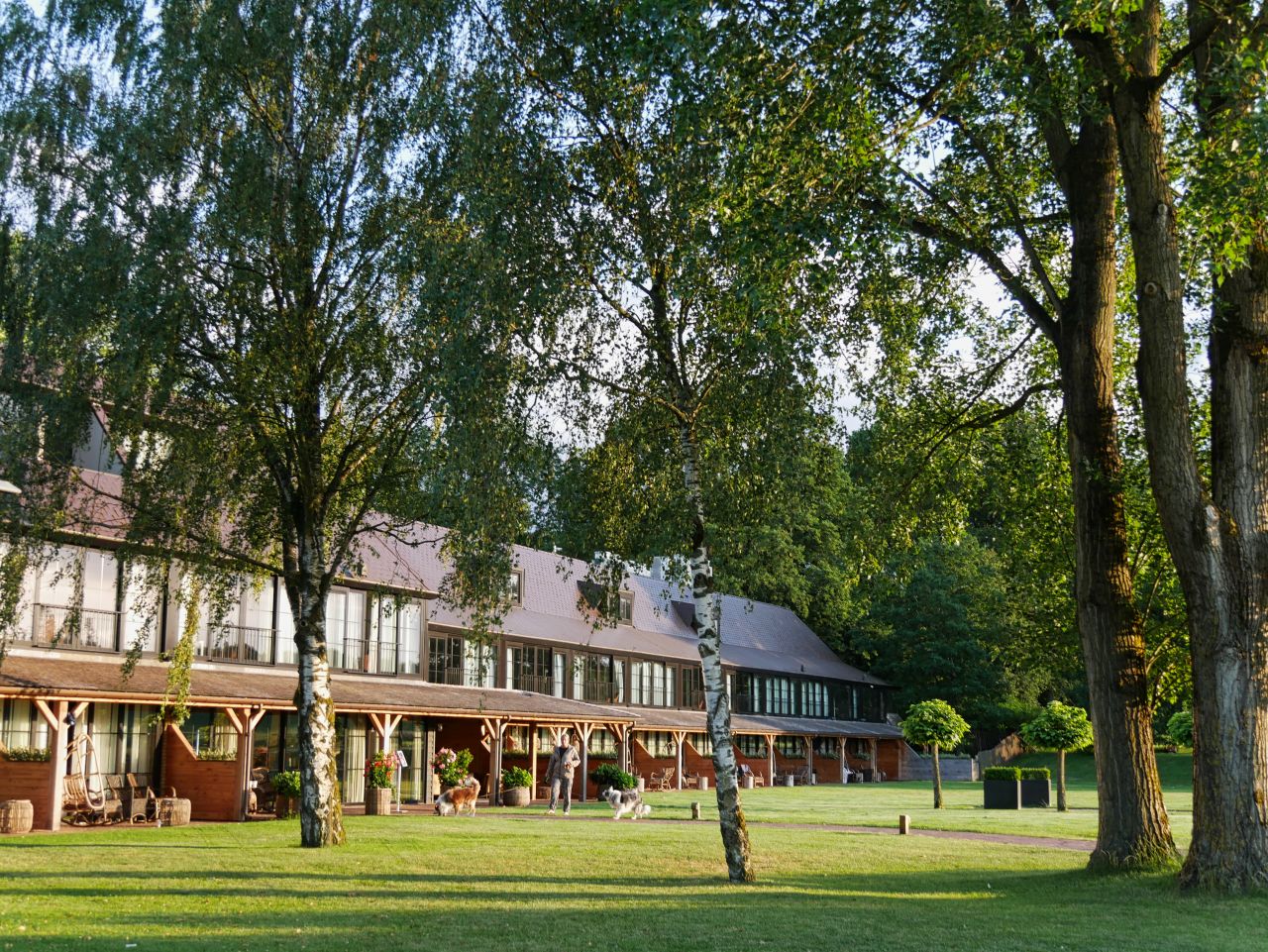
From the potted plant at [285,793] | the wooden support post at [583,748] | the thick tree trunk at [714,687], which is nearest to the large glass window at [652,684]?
the wooden support post at [583,748]

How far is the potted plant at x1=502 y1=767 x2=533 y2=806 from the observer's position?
30812 millimetres

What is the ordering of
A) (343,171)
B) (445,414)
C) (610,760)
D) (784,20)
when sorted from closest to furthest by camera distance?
(784,20) < (445,414) < (343,171) < (610,760)

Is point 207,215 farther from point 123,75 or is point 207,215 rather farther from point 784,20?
point 784,20

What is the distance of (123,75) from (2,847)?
10.4 metres

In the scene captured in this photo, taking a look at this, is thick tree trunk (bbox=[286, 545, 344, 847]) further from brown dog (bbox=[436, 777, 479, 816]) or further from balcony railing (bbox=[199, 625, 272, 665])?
balcony railing (bbox=[199, 625, 272, 665])

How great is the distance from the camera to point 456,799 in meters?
26.2

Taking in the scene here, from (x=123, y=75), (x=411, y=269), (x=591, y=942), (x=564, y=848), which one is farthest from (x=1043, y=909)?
(x=123, y=75)

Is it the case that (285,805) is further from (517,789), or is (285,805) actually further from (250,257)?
(250,257)

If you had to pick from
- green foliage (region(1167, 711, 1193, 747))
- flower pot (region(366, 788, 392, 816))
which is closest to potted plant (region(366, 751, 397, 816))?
flower pot (region(366, 788, 392, 816))

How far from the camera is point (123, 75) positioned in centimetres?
1588

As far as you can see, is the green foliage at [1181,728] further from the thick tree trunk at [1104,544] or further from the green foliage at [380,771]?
the thick tree trunk at [1104,544]

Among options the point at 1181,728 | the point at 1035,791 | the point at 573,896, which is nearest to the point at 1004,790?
the point at 1035,791

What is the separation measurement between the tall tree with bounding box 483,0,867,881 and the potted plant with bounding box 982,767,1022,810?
1822 cm

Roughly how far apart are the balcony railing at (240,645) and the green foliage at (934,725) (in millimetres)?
17213
